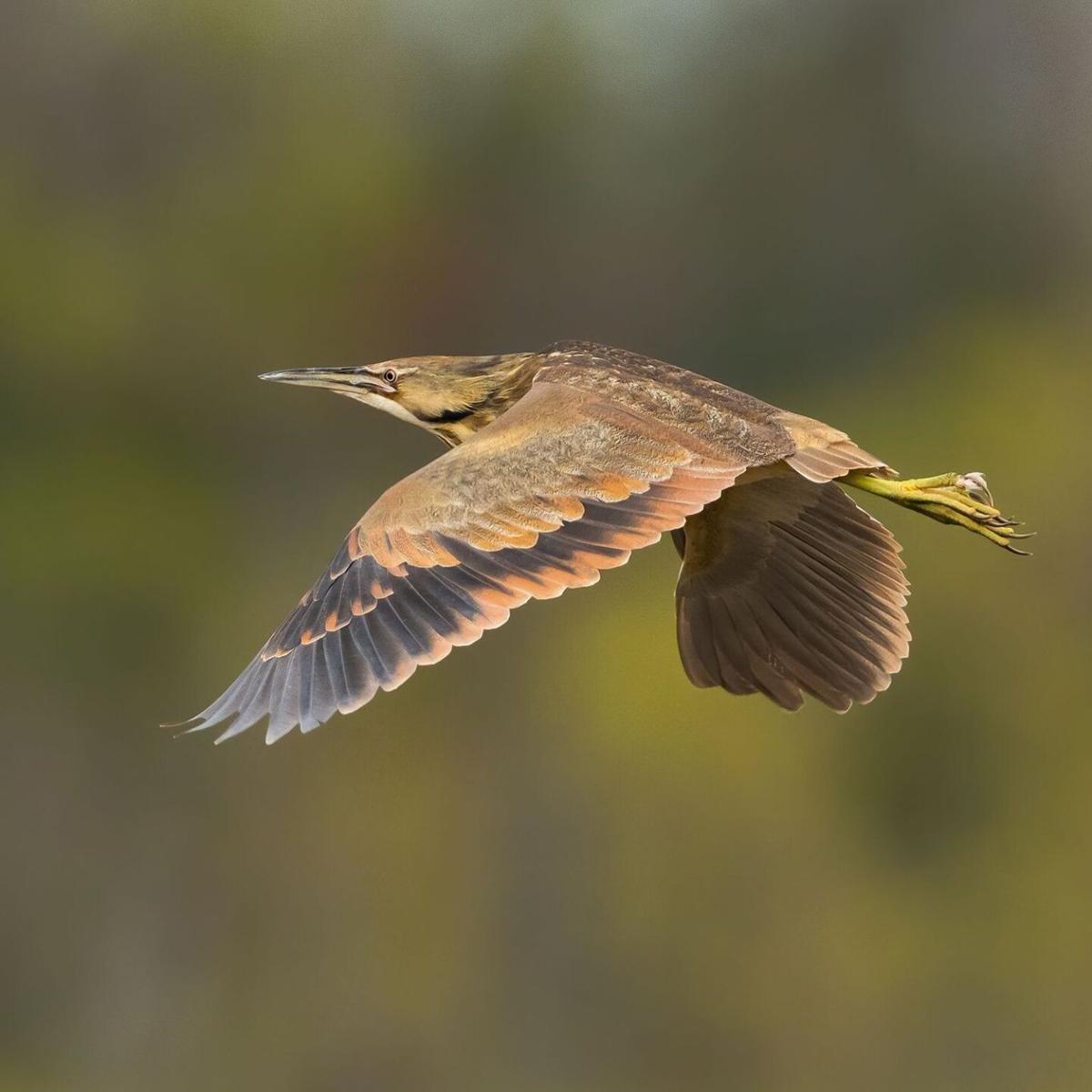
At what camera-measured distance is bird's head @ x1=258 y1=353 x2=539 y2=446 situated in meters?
3.46

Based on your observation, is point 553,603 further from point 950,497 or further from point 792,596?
point 950,497

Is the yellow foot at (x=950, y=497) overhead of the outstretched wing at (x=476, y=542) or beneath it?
overhead

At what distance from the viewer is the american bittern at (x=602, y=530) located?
284 centimetres

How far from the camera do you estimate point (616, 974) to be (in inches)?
438

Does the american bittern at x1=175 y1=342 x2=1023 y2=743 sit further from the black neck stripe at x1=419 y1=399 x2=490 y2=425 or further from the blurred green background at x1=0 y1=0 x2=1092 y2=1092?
the blurred green background at x1=0 y1=0 x2=1092 y2=1092

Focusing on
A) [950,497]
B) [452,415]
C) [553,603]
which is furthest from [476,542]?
[553,603]

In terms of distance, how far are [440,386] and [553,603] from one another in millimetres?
9367

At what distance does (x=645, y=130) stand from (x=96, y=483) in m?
4.93

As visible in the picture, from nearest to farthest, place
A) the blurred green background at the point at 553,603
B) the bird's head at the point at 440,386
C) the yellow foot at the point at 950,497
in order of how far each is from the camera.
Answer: the yellow foot at the point at 950,497 < the bird's head at the point at 440,386 < the blurred green background at the point at 553,603

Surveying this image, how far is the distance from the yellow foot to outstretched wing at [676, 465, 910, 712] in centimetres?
13

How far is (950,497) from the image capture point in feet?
10.7

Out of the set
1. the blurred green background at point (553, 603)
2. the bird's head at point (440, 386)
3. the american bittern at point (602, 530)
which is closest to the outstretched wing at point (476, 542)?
the american bittern at point (602, 530)

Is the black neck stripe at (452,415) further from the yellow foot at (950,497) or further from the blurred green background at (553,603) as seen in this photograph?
the blurred green background at (553,603)

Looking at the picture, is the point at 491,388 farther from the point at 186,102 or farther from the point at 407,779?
the point at 186,102
